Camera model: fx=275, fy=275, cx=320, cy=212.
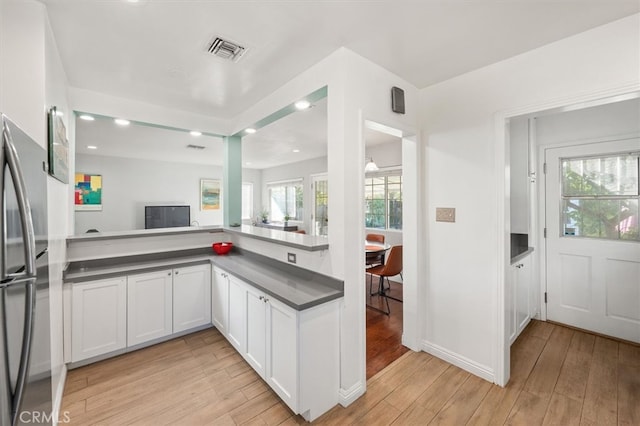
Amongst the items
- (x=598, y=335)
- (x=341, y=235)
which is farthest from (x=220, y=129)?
(x=598, y=335)

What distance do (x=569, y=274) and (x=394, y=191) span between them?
281 centimetres

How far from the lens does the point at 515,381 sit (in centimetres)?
219

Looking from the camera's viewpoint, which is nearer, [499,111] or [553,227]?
[499,111]

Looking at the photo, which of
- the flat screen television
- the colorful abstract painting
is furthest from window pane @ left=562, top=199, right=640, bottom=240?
the colorful abstract painting

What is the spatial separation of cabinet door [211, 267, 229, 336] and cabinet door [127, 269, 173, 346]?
1.38 feet

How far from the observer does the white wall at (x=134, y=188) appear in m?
5.96

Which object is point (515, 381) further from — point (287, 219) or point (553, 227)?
point (287, 219)

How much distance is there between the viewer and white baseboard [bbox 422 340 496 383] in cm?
221

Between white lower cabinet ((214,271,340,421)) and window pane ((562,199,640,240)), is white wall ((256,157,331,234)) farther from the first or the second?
white lower cabinet ((214,271,340,421))

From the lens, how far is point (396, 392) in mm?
2084

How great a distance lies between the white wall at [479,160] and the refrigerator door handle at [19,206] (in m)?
2.65

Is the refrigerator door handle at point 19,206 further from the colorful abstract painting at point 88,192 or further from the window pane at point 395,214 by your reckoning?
the colorful abstract painting at point 88,192

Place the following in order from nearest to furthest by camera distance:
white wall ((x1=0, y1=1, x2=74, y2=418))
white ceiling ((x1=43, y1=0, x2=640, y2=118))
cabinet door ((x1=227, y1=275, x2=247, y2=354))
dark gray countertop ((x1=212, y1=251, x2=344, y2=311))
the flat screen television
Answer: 1. white wall ((x1=0, y1=1, x2=74, y2=418))
2. white ceiling ((x1=43, y1=0, x2=640, y2=118))
3. dark gray countertop ((x1=212, y1=251, x2=344, y2=311))
4. cabinet door ((x1=227, y1=275, x2=247, y2=354))
5. the flat screen television

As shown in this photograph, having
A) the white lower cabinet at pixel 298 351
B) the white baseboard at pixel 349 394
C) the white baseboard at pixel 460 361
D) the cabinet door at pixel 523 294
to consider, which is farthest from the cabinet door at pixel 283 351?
the cabinet door at pixel 523 294
